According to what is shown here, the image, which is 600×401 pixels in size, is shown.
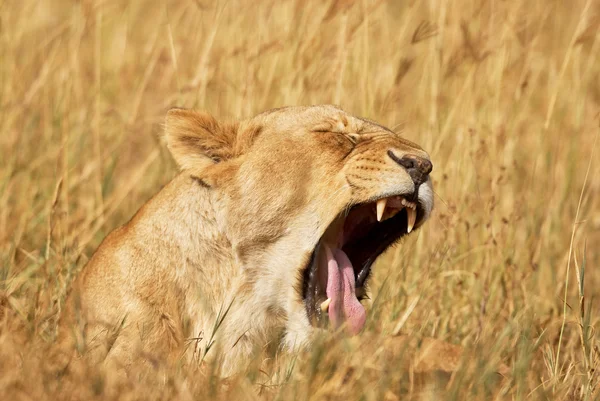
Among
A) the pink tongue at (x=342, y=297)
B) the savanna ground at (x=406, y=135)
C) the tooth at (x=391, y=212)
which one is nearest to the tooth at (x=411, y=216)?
the tooth at (x=391, y=212)

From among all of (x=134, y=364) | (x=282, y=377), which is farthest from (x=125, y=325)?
(x=282, y=377)

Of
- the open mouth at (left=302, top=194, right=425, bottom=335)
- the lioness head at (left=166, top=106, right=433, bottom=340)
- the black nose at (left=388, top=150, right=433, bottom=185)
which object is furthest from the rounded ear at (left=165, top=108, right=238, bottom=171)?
the black nose at (left=388, top=150, right=433, bottom=185)

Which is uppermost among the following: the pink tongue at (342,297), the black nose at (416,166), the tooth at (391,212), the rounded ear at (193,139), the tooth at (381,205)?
the rounded ear at (193,139)

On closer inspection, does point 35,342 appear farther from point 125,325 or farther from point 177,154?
point 177,154

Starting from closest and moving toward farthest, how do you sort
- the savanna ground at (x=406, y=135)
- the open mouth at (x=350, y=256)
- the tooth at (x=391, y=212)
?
the open mouth at (x=350, y=256)
the tooth at (x=391, y=212)
the savanna ground at (x=406, y=135)

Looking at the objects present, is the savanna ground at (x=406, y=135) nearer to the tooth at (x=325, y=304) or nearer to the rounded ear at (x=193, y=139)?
the tooth at (x=325, y=304)

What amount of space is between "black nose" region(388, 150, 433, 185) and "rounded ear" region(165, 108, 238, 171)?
0.59 metres

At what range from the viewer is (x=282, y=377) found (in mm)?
3254

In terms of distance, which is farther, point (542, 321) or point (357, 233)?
point (542, 321)

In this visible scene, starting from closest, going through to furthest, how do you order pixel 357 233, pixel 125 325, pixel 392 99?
1. pixel 125 325
2. pixel 357 233
3. pixel 392 99

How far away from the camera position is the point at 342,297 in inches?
142

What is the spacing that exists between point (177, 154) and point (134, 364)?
29.7 inches

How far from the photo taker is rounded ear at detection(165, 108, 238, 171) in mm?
3596

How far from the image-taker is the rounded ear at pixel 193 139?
360 centimetres
